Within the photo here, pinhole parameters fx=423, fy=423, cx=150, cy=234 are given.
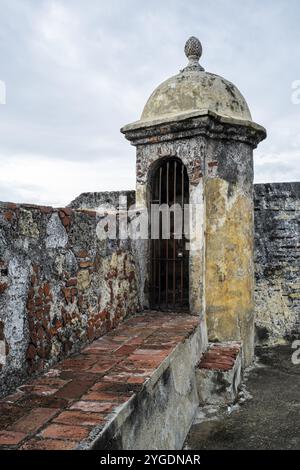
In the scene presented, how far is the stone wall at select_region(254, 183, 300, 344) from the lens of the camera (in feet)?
19.9

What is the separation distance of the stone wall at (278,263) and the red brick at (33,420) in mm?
4411

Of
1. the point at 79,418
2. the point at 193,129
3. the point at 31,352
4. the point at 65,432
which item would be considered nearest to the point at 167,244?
the point at 193,129

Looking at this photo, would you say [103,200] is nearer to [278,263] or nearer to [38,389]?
[278,263]

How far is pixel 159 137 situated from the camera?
486 cm

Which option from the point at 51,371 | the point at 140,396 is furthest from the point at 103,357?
the point at 140,396

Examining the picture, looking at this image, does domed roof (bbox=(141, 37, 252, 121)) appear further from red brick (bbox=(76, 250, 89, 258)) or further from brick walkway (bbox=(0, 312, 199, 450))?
brick walkway (bbox=(0, 312, 199, 450))

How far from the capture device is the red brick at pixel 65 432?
76.4 inches

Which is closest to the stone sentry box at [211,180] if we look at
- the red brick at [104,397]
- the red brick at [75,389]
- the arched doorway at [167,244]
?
the arched doorway at [167,244]

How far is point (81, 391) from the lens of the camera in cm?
251

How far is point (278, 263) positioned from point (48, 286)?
4067mm

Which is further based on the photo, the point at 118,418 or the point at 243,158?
the point at 243,158

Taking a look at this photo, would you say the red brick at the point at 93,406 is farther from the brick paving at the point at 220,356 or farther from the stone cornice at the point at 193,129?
the stone cornice at the point at 193,129

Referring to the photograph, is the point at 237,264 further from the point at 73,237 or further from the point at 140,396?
the point at 140,396

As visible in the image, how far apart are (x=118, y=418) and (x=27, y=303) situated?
96 centimetres
